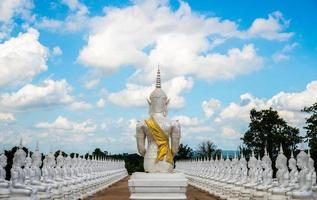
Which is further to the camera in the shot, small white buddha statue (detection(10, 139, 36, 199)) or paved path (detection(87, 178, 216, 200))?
paved path (detection(87, 178, 216, 200))

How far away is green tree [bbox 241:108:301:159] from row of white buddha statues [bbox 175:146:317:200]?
20.3m

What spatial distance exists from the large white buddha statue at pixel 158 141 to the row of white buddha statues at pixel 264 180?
3269mm

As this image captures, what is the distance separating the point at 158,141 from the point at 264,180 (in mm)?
5946

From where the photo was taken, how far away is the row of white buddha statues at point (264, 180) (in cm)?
1240

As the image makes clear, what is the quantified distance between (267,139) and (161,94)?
3851cm

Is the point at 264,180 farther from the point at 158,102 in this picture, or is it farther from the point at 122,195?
the point at 122,195

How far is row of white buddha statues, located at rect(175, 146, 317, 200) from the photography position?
1240 centimetres

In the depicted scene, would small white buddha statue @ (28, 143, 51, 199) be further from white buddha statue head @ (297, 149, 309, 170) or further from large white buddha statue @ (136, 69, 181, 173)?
white buddha statue head @ (297, 149, 309, 170)

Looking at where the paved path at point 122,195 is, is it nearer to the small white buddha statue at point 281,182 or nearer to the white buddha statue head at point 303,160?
the small white buddha statue at point 281,182

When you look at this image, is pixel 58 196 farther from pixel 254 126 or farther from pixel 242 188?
pixel 254 126

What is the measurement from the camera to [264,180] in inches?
643

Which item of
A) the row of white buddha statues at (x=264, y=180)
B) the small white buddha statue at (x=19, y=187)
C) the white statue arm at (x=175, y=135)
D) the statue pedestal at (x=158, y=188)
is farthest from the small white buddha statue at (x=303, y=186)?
the small white buddha statue at (x=19, y=187)

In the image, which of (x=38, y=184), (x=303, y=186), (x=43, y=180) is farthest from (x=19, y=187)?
(x=303, y=186)

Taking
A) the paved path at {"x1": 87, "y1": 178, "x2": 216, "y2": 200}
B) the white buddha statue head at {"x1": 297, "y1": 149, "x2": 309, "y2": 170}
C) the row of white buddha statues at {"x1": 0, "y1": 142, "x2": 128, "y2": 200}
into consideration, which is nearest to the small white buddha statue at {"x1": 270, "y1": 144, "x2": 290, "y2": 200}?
the white buddha statue head at {"x1": 297, "y1": 149, "x2": 309, "y2": 170}
